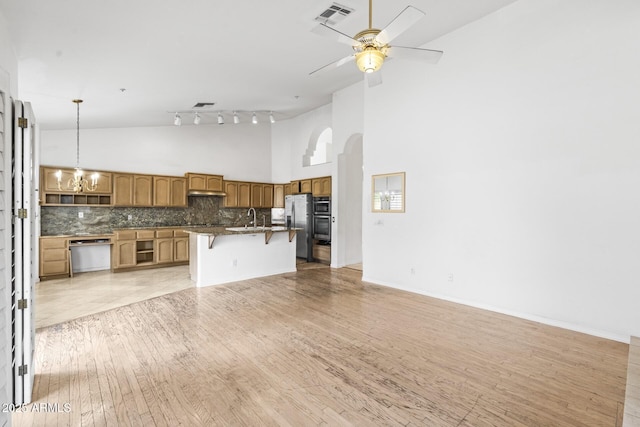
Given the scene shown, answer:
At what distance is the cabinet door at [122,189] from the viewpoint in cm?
666

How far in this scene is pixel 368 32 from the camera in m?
2.43

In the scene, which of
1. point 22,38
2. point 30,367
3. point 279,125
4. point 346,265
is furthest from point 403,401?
point 279,125

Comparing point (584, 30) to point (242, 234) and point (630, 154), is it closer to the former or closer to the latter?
point (630, 154)

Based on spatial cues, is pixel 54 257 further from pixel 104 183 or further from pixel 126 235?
pixel 104 183

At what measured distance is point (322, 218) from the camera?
7426mm

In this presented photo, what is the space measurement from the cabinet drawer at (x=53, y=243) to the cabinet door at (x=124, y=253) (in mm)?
811

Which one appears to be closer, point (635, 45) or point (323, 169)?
point (635, 45)

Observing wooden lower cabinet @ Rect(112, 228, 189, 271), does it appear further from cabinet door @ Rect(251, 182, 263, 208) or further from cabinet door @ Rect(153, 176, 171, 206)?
cabinet door @ Rect(251, 182, 263, 208)

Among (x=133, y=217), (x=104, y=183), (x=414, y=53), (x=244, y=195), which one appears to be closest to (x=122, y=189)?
(x=104, y=183)

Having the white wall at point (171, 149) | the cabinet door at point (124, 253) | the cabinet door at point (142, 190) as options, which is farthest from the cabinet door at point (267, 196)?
the cabinet door at point (124, 253)

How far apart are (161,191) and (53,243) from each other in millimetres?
2189

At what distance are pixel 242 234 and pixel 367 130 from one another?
2939 mm

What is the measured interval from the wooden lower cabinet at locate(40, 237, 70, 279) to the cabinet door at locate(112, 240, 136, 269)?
0.77m

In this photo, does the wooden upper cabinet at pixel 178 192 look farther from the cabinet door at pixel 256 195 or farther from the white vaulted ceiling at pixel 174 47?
the white vaulted ceiling at pixel 174 47
